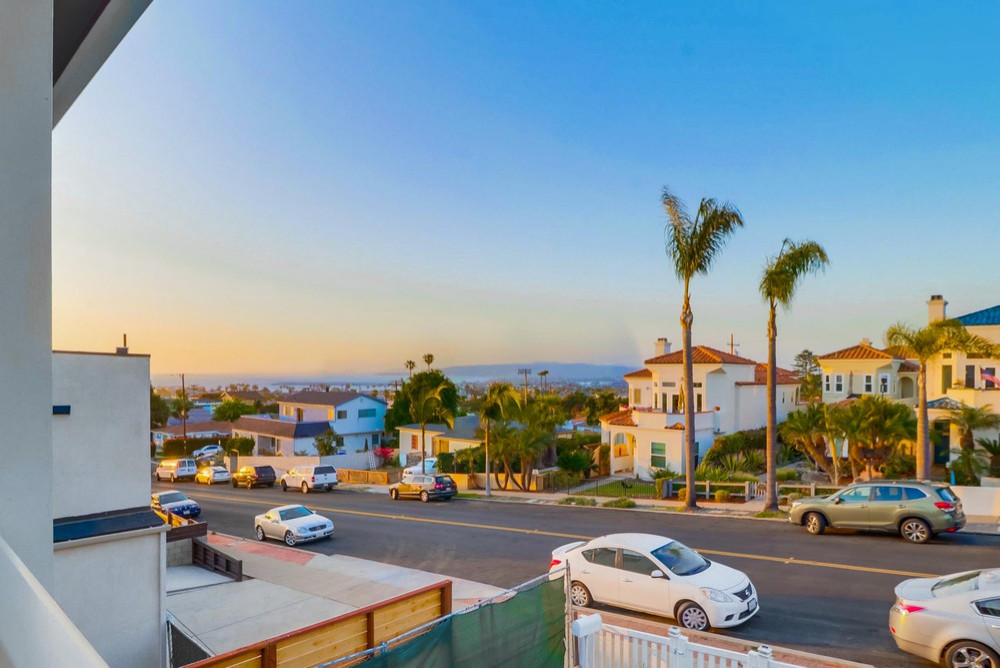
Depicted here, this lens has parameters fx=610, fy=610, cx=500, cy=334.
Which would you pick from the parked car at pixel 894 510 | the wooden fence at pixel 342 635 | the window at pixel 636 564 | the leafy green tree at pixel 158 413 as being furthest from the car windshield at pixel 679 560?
the leafy green tree at pixel 158 413

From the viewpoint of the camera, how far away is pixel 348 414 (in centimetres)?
6600

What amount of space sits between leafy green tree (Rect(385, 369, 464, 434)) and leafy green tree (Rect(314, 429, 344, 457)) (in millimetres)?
7905

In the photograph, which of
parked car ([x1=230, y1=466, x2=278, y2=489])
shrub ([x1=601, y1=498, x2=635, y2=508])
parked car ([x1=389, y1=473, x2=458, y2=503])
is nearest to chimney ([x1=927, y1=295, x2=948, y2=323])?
shrub ([x1=601, y1=498, x2=635, y2=508])

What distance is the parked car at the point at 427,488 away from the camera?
30891 mm

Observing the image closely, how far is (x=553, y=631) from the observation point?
7676 mm

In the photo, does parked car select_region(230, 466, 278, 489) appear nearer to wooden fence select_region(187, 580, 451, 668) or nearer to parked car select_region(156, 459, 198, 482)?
parked car select_region(156, 459, 198, 482)

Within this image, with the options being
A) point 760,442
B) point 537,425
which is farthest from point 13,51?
point 760,442

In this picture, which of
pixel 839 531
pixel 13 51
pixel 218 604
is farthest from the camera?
pixel 839 531

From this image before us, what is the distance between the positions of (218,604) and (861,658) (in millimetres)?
13082

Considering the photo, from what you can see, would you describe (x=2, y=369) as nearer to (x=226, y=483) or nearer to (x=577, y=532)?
(x=577, y=532)

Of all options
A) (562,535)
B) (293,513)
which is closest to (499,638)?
(562,535)

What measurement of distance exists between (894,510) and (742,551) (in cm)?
432

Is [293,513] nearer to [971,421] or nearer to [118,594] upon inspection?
[118,594]

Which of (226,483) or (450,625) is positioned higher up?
(450,625)
